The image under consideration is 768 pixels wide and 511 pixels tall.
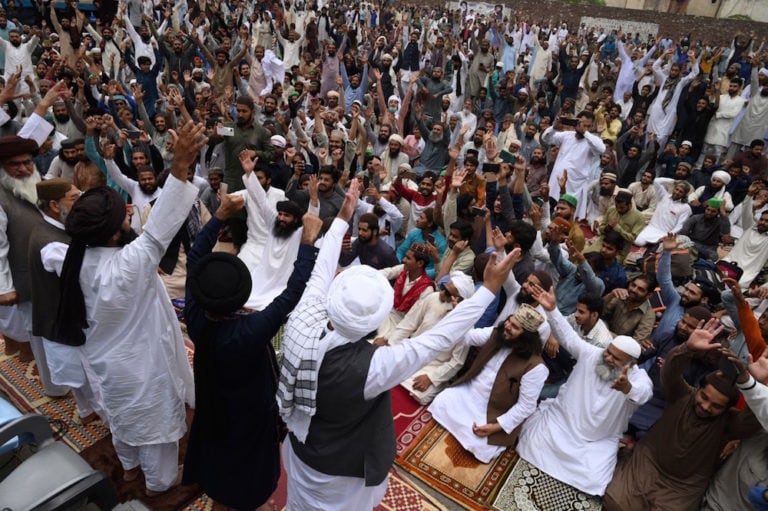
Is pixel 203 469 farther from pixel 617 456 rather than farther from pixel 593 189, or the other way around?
pixel 593 189

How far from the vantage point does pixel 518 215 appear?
4.87m

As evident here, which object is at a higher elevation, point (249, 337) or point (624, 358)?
point (249, 337)

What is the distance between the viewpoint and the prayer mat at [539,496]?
2.87 metres

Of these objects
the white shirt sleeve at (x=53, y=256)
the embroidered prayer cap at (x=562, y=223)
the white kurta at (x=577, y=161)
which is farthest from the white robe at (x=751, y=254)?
the white shirt sleeve at (x=53, y=256)

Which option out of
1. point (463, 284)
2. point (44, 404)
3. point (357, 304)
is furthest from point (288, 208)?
point (357, 304)

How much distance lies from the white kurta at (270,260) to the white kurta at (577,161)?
430 centimetres

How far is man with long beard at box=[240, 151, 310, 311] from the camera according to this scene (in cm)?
429

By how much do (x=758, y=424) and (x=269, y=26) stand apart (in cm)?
1185

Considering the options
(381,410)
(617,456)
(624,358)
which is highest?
(381,410)

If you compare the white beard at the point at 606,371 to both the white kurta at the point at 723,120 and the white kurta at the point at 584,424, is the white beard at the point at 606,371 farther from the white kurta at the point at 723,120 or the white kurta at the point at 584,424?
the white kurta at the point at 723,120

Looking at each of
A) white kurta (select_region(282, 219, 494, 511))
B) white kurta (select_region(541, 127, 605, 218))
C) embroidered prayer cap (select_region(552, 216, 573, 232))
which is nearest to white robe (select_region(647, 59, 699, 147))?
white kurta (select_region(541, 127, 605, 218))

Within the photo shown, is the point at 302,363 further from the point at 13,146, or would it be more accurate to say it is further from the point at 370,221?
the point at 370,221

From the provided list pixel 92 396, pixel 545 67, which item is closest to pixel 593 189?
pixel 92 396

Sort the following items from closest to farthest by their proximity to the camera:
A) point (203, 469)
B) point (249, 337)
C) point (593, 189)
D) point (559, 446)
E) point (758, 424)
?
point (249, 337) → point (203, 469) → point (758, 424) → point (559, 446) → point (593, 189)
